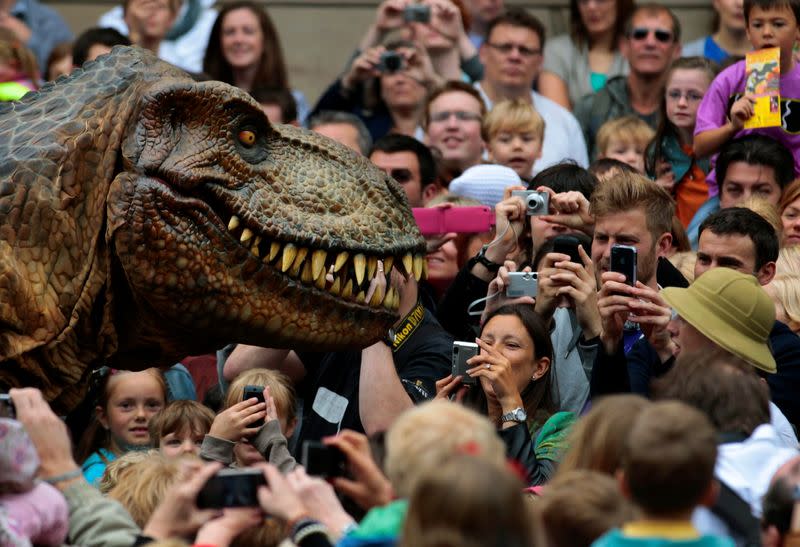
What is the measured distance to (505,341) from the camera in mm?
7383

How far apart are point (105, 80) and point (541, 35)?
5870 millimetres

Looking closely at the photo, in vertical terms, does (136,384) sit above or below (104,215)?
below

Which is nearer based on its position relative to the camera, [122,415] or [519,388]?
[519,388]

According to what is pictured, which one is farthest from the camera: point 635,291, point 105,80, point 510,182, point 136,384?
point 510,182

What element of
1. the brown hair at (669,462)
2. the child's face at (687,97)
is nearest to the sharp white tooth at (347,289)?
the brown hair at (669,462)

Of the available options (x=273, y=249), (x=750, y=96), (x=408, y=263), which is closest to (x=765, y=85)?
(x=750, y=96)

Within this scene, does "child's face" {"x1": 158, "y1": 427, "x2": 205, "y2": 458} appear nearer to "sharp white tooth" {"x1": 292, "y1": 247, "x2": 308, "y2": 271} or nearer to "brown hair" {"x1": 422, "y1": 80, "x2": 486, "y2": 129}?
"sharp white tooth" {"x1": 292, "y1": 247, "x2": 308, "y2": 271}

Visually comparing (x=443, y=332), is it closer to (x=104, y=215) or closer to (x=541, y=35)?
(x=104, y=215)

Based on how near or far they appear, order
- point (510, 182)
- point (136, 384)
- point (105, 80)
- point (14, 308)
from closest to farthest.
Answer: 1. point (14, 308)
2. point (105, 80)
3. point (136, 384)
4. point (510, 182)

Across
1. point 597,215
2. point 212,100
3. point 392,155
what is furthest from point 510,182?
point 212,100

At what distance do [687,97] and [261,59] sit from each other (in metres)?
3.04

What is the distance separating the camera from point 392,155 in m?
9.94

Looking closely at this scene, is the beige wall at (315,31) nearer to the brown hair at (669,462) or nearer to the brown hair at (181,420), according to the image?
the brown hair at (181,420)

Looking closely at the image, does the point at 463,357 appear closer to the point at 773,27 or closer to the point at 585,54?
the point at 773,27
